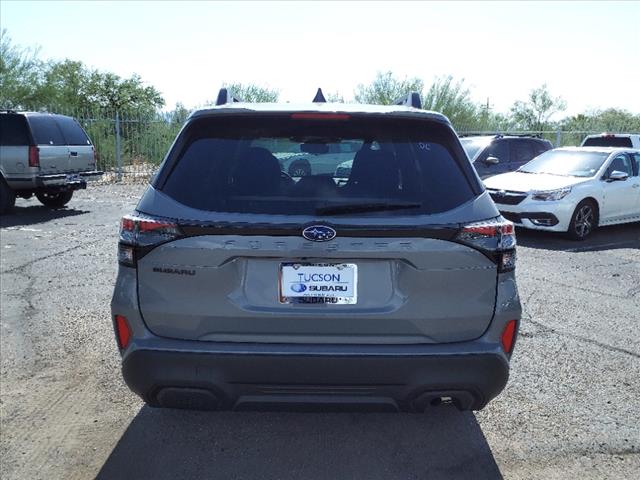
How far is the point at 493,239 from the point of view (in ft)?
9.25

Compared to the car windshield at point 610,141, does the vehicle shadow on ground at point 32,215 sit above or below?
below

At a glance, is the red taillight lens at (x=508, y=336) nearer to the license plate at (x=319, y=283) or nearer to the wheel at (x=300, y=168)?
the license plate at (x=319, y=283)

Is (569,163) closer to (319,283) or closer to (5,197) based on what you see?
(319,283)

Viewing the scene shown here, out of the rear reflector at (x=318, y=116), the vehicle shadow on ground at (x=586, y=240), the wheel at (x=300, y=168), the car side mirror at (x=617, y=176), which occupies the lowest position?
the vehicle shadow on ground at (x=586, y=240)

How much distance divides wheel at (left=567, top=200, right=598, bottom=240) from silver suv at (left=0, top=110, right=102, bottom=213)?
10113 mm

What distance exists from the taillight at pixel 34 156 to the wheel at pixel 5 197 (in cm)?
79

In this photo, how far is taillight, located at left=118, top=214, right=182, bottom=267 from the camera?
2752 mm

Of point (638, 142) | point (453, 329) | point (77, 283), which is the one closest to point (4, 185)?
point (77, 283)

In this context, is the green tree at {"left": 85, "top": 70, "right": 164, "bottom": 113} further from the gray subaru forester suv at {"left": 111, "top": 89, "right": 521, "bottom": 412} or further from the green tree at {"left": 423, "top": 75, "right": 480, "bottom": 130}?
the gray subaru forester suv at {"left": 111, "top": 89, "right": 521, "bottom": 412}

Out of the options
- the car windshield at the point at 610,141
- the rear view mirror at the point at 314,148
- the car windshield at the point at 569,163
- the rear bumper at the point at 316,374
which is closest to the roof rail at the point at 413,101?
the rear view mirror at the point at 314,148

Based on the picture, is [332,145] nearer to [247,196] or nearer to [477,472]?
[247,196]

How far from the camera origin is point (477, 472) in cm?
314

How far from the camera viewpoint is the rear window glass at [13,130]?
1246 cm

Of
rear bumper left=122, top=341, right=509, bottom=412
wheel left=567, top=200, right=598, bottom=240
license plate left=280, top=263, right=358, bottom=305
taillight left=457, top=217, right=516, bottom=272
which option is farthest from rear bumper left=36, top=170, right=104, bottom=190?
taillight left=457, top=217, right=516, bottom=272
